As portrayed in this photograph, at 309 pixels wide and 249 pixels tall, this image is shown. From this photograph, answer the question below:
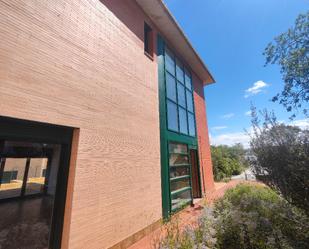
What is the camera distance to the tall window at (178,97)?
827cm

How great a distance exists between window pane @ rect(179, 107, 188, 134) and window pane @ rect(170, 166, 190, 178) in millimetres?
1881

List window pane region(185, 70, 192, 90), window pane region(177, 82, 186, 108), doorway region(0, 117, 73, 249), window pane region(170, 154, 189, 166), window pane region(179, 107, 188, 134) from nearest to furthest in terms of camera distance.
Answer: doorway region(0, 117, 73, 249) < window pane region(170, 154, 189, 166) < window pane region(179, 107, 188, 134) < window pane region(177, 82, 186, 108) < window pane region(185, 70, 192, 90)

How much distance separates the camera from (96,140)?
403 centimetres

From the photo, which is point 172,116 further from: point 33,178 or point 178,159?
point 33,178

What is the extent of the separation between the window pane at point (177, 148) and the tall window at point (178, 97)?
692 mm

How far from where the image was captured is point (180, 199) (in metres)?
7.49

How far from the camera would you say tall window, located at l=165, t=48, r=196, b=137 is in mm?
8273

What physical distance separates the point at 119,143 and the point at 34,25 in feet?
10.3

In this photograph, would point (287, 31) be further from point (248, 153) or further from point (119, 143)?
point (119, 143)

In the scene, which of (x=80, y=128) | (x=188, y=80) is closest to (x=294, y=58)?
(x=188, y=80)

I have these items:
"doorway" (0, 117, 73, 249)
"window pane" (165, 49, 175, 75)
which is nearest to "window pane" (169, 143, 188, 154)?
"window pane" (165, 49, 175, 75)

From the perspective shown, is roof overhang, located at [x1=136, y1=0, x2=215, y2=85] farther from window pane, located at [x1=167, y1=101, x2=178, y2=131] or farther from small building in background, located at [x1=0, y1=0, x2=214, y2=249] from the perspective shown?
window pane, located at [x1=167, y1=101, x2=178, y2=131]

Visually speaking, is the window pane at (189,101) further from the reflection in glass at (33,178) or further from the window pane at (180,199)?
the reflection in glass at (33,178)

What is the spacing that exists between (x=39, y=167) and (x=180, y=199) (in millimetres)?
5830
